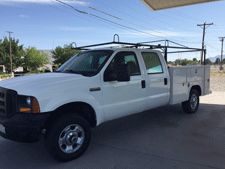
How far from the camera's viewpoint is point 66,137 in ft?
11.5

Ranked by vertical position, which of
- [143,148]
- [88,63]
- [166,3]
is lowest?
[143,148]

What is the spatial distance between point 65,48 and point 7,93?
6252 cm

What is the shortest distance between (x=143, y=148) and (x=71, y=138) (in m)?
1.48

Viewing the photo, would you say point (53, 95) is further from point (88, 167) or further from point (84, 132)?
point (88, 167)

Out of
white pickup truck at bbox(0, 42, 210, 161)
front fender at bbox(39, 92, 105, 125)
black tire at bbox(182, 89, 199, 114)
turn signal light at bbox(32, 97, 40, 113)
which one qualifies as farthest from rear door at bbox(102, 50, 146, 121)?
black tire at bbox(182, 89, 199, 114)

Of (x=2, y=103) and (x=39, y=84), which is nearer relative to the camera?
(x=39, y=84)

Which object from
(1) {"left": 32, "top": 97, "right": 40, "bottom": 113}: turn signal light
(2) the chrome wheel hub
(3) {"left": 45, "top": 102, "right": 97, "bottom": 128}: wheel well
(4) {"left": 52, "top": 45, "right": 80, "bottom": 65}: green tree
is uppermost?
(4) {"left": 52, "top": 45, "right": 80, "bottom": 65}: green tree

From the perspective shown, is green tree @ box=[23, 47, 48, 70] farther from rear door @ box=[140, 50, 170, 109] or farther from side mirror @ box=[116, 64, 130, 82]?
side mirror @ box=[116, 64, 130, 82]

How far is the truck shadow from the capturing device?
12.0ft

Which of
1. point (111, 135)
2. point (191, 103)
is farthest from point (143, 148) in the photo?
point (191, 103)

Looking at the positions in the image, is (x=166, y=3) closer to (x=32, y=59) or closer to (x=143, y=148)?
(x=143, y=148)

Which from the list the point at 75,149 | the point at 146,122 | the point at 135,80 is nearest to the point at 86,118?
the point at 75,149

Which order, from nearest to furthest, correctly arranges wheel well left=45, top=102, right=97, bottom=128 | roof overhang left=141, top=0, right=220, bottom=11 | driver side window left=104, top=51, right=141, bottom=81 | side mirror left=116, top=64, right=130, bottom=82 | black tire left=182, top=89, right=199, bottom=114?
wheel well left=45, top=102, right=97, bottom=128, side mirror left=116, top=64, right=130, bottom=82, driver side window left=104, top=51, right=141, bottom=81, black tire left=182, top=89, right=199, bottom=114, roof overhang left=141, top=0, right=220, bottom=11

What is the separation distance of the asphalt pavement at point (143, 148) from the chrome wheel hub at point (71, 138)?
0.80 feet
